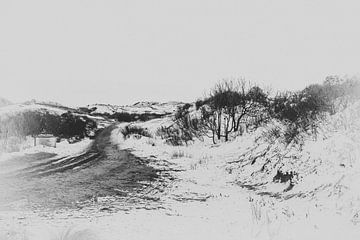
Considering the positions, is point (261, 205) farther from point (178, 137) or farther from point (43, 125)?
point (43, 125)

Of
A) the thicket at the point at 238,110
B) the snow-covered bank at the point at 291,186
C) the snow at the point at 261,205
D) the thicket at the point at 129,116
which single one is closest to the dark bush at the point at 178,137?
the thicket at the point at 238,110

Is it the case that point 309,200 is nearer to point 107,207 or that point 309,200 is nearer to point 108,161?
point 107,207

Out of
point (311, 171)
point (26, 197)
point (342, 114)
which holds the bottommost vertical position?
point (26, 197)

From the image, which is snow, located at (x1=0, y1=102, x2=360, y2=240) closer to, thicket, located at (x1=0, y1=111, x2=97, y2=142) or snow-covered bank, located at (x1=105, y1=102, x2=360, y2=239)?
snow-covered bank, located at (x1=105, y1=102, x2=360, y2=239)

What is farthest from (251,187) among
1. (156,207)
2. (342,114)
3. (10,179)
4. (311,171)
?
(10,179)

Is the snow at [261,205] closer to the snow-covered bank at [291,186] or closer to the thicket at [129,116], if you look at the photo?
the snow-covered bank at [291,186]

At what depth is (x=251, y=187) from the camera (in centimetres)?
1308

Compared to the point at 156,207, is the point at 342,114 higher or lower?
higher

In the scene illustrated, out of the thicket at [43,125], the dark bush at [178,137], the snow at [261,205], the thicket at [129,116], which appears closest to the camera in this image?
the snow at [261,205]

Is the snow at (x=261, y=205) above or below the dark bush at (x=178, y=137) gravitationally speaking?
below

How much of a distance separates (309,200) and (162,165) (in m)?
11.3

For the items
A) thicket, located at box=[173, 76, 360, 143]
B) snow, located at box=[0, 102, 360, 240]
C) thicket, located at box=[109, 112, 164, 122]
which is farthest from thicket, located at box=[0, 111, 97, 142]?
thicket, located at box=[109, 112, 164, 122]

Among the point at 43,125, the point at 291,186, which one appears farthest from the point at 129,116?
the point at 291,186

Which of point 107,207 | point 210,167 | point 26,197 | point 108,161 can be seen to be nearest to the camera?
point 107,207
